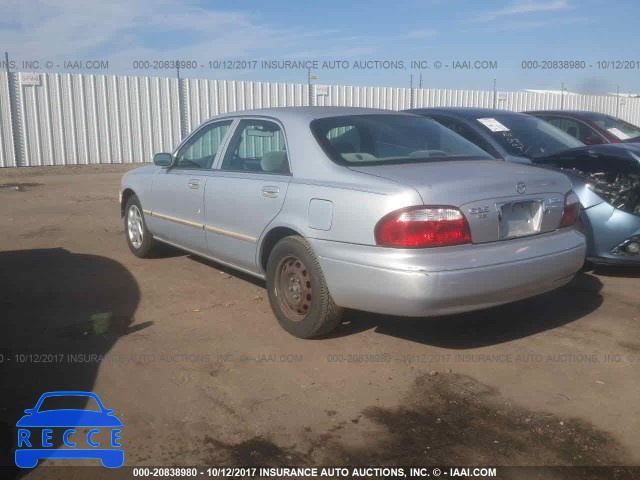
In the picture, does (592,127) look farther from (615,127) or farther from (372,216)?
(372,216)

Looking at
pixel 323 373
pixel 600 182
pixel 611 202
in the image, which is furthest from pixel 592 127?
pixel 323 373

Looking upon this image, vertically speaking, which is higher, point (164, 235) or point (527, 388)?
point (164, 235)

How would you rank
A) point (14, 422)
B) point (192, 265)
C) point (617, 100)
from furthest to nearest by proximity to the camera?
point (617, 100), point (192, 265), point (14, 422)

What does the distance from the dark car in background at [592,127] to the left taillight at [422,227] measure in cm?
567

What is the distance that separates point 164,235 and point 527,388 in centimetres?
372

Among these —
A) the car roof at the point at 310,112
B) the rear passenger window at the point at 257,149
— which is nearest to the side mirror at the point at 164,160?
the rear passenger window at the point at 257,149

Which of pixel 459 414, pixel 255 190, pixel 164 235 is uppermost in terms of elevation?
pixel 255 190

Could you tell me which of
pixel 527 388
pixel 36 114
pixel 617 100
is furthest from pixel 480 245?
pixel 617 100

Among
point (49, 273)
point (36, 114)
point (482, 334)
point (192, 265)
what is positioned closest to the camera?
point (482, 334)

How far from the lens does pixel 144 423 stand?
3.22 m

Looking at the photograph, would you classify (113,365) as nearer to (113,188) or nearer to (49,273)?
(49,273)

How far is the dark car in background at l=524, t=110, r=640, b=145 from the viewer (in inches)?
336

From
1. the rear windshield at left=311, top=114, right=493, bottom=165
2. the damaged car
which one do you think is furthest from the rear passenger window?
the damaged car

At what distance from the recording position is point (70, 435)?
3.07m
